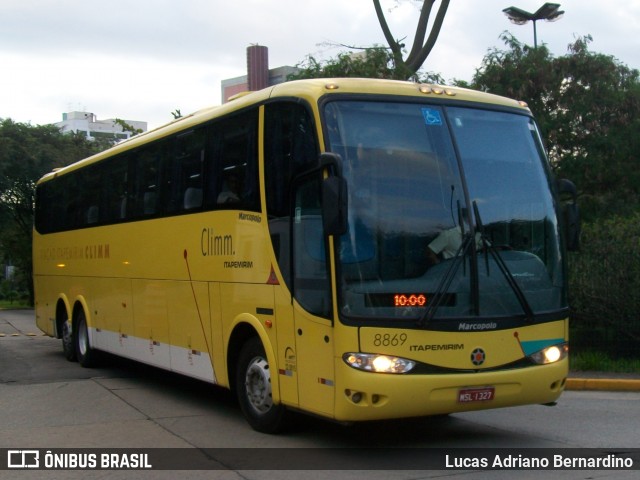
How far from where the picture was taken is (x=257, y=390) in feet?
29.2

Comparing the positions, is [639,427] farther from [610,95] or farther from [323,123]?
[610,95]

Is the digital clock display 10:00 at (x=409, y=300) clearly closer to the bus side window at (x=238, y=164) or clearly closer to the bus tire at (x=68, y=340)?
the bus side window at (x=238, y=164)

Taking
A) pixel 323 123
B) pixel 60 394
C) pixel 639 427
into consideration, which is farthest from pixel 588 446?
pixel 60 394

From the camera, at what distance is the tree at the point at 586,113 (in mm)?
20719

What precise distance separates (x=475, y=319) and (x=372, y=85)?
2.40 metres

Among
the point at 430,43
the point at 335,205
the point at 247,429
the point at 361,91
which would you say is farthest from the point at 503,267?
the point at 430,43

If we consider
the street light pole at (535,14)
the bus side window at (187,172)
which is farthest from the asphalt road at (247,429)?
the street light pole at (535,14)

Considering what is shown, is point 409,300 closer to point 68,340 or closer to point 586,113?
point 68,340

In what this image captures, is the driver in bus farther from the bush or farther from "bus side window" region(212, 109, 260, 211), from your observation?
the bush

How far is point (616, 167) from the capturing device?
69.1 feet

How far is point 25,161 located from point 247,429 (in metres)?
32.3

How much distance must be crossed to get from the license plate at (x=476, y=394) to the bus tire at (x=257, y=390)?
1877 millimetres

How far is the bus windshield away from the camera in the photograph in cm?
742

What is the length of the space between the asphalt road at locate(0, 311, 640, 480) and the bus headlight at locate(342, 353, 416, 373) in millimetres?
876
